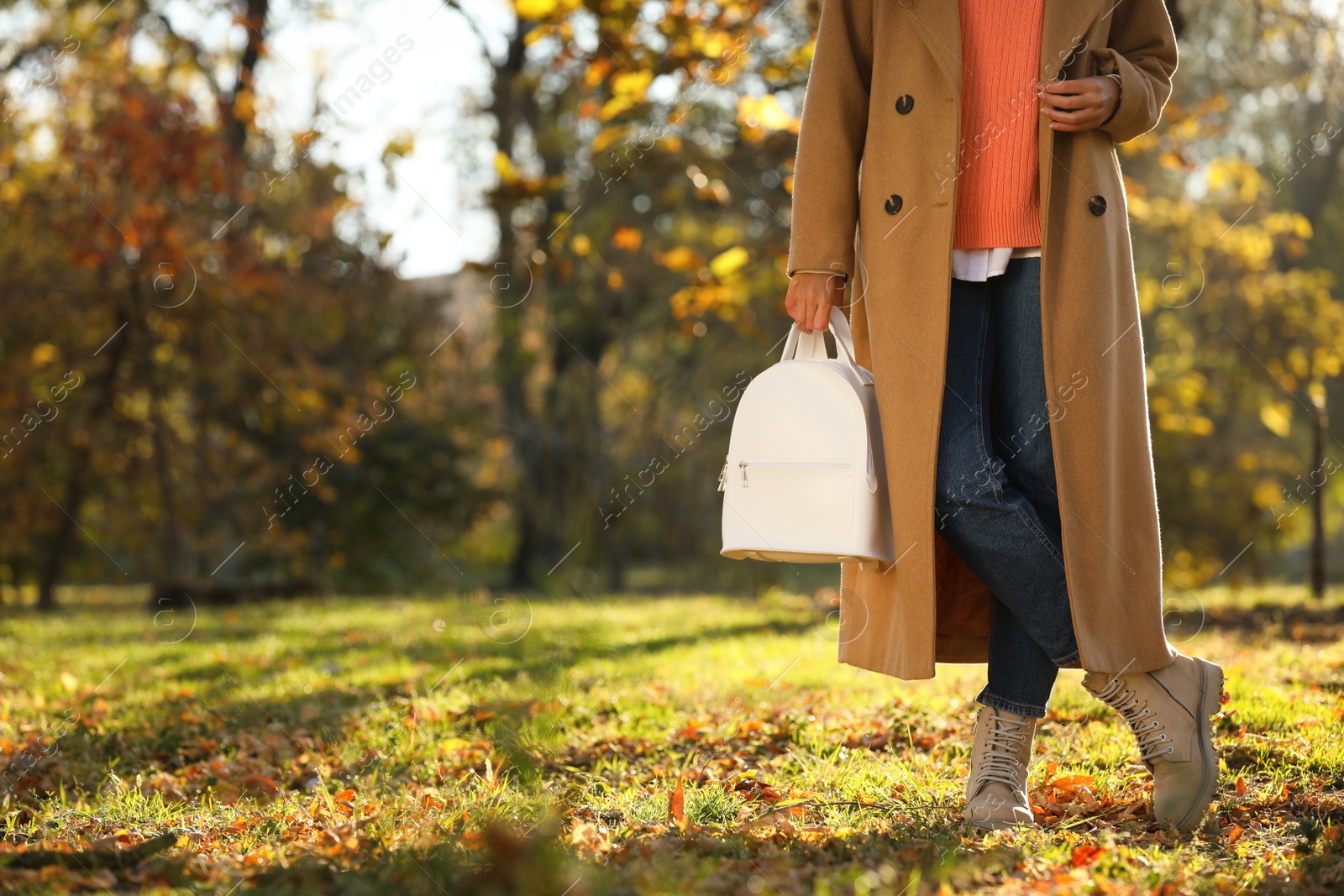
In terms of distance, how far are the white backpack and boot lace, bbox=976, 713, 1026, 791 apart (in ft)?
1.31

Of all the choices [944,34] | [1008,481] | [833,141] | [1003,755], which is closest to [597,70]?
[833,141]

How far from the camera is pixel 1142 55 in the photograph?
237cm

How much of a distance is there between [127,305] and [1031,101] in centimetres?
754

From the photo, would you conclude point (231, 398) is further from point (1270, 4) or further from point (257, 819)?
point (1270, 4)

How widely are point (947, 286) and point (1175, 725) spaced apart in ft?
3.17

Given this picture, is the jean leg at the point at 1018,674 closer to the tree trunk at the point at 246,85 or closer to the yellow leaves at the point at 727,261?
the yellow leaves at the point at 727,261

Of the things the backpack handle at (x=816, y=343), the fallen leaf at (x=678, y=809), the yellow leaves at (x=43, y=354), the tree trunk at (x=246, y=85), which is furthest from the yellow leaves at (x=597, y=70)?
the yellow leaves at (x=43, y=354)

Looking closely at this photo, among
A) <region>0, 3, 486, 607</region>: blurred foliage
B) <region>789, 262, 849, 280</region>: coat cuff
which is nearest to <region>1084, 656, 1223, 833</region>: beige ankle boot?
<region>789, 262, 849, 280</region>: coat cuff

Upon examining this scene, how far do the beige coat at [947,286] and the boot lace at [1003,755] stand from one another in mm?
169

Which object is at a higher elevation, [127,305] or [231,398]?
[127,305]

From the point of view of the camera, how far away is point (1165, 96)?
2369 mm

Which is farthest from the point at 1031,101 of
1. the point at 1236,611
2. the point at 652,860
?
the point at 1236,611

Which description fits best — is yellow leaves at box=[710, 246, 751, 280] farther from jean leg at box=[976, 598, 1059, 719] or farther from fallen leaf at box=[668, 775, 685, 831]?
fallen leaf at box=[668, 775, 685, 831]

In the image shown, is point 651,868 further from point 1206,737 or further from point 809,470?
point 1206,737
